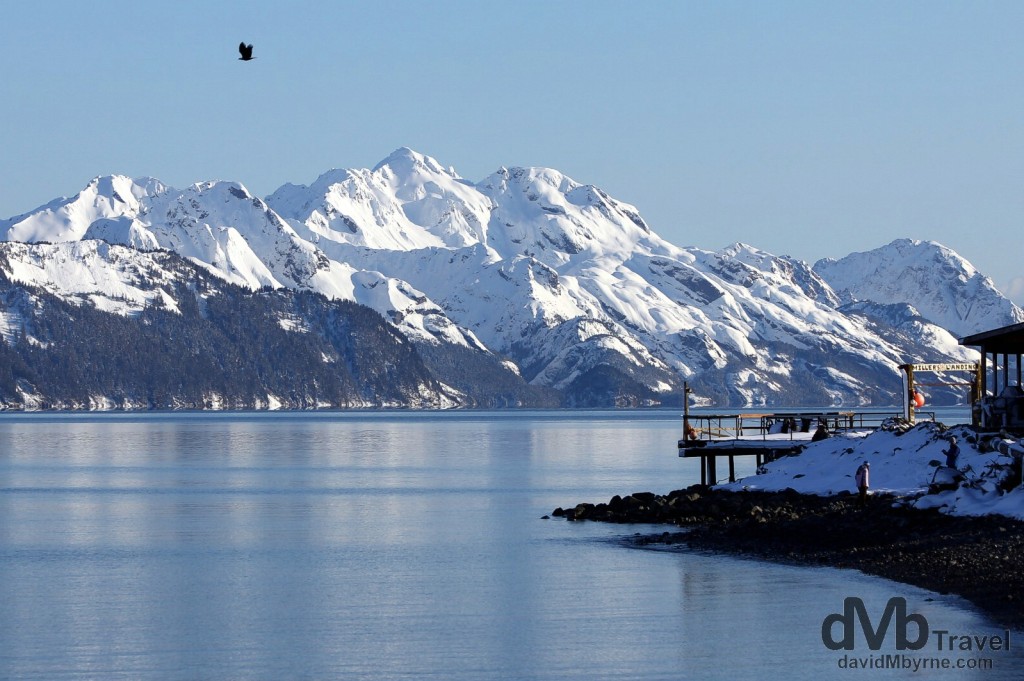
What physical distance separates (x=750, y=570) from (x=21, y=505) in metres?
49.1

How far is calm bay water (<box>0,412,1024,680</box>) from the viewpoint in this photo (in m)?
39.4

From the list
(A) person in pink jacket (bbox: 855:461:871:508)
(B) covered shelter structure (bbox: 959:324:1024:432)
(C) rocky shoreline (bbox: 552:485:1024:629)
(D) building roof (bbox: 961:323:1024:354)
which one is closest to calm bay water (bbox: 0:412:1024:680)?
(C) rocky shoreline (bbox: 552:485:1024:629)

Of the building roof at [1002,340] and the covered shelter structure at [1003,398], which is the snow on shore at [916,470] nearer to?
the covered shelter structure at [1003,398]

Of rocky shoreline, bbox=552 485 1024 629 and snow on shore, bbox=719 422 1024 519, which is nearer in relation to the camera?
rocky shoreline, bbox=552 485 1024 629

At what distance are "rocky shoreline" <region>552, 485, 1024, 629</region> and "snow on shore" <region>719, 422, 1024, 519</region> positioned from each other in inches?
40.6

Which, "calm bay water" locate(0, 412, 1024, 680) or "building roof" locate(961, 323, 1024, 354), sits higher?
"building roof" locate(961, 323, 1024, 354)

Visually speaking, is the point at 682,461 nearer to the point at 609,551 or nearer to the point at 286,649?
the point at 609,551

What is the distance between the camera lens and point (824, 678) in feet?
121

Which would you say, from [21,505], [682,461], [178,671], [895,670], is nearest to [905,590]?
[895,670]

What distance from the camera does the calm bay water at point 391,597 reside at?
39.4 metres

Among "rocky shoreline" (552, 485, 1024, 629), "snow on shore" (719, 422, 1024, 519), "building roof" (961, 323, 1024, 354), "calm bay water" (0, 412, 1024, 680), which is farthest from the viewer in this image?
"building roof" (961, 323, 1024, 354)

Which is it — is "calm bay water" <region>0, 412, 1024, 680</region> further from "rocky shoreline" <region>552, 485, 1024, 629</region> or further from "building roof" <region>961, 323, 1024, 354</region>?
"building roof" <region>961, 323, 1024, 354</region>

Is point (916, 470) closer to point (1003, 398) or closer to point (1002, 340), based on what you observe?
point (1003, 398)

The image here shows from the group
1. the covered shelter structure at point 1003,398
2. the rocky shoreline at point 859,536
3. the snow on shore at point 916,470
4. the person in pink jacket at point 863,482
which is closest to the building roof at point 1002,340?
the covered shelter structure at point 1003,398
